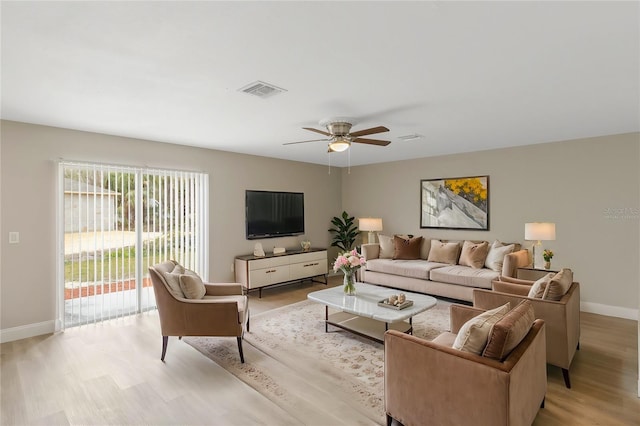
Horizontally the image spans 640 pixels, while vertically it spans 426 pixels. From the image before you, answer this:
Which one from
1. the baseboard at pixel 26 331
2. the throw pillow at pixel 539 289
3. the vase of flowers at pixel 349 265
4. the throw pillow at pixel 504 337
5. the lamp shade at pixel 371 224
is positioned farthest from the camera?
the lamp shade at pixel 371 224

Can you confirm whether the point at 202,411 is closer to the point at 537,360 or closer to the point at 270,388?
the point at 270,388

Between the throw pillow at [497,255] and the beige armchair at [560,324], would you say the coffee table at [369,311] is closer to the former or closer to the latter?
the beige armchair at [560,324]

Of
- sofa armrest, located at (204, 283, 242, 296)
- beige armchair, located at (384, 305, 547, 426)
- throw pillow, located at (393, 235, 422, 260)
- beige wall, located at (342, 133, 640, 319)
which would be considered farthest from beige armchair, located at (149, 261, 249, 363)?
beige wall, located at (342, 133, 640, 319)

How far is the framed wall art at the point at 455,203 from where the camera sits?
5.60 m

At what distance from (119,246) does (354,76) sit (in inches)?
150

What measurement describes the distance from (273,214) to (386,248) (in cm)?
221

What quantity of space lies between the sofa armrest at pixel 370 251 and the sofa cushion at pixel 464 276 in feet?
4.20

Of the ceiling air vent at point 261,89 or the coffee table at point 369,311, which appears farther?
the coffee table at point 369,311

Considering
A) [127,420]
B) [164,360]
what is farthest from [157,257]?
[127,420]

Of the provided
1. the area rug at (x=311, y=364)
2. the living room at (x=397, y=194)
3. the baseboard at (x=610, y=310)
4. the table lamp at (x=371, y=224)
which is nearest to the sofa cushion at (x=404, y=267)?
the table lamp at (x=371, y=224)

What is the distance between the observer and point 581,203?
4.66 metres

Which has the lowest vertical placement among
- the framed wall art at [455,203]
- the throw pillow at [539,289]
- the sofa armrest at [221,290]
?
the sofa armrest at [221,290]

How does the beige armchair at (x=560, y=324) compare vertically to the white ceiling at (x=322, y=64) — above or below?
below

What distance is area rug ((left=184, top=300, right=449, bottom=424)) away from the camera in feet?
8.07
